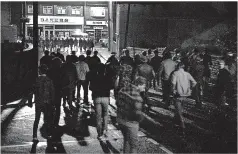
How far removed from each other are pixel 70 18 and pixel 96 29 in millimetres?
4808

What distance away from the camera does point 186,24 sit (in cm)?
2483

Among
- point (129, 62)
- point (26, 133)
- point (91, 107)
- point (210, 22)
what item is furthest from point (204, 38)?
point (26, 133)

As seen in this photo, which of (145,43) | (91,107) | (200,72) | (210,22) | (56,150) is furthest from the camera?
(145,43)

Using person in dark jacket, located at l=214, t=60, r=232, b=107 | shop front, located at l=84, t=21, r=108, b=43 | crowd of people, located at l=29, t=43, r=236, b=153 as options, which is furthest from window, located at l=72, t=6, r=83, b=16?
person in dark jacket, located at l=214, t=60, r=232, b=107

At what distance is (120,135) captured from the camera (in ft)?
29.8

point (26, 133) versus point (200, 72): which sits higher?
point (200, 72)

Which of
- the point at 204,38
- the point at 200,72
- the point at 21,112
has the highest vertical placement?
the point at 204,38

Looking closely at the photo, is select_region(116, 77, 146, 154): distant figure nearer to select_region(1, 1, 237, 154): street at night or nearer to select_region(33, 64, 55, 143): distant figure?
select_region(1, 1, 237, 154): street at night

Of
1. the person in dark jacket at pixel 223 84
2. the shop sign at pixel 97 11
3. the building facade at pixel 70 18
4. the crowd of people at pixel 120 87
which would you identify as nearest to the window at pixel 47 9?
the building facade at pixel 70 18

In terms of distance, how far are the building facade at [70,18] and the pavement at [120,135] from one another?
4604cm

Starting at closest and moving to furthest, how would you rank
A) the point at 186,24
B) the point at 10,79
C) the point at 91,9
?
the point at 10,79
the point at 186,24
the point at 91,9

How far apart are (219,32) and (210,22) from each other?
1.92 m

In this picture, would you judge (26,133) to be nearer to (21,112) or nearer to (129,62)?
(21,112)

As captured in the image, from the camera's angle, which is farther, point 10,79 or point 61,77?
point 10,79
